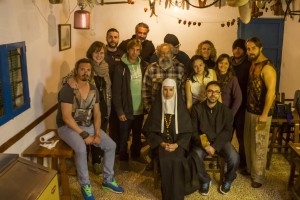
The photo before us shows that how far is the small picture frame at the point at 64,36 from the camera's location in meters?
3.75

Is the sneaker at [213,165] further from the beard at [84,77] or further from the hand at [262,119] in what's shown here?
the beard at [84,77]

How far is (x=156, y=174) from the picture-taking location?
10.4ft

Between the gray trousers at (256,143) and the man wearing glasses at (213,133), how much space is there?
0.23m

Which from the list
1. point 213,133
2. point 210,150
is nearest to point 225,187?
point 210,150

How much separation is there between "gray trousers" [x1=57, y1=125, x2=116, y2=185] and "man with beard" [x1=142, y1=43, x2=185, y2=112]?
0.67m

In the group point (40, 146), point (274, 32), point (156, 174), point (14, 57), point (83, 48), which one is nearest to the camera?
point (14, 57)

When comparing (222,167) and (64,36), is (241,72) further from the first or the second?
(64,36)

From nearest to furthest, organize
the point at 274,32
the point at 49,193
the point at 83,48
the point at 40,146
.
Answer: the point at 49,193, the point at 40,146, the point at 83,48, the point at 274,32

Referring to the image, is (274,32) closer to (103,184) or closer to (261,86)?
(261,86)

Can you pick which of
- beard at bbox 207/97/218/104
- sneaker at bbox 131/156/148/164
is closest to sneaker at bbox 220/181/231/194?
beard at bbox 207/97/218/104

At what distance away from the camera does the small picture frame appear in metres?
3.75

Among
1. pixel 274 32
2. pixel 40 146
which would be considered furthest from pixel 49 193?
pixel 274 32

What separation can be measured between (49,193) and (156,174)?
130 centimetres

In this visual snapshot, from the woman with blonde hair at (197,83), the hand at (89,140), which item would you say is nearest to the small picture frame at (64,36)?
the hand at (89,140)
